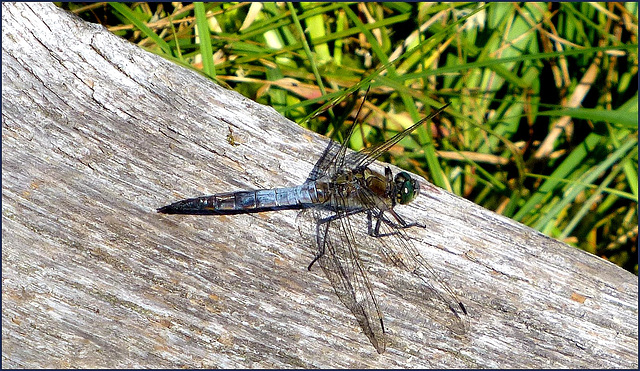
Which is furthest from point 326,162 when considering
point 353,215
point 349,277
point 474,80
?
point 474,80

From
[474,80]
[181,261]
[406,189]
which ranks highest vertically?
[474,80]

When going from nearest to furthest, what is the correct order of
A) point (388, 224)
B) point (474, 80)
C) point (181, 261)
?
point (181, 261)
point (388, 224)
point (474, 80)

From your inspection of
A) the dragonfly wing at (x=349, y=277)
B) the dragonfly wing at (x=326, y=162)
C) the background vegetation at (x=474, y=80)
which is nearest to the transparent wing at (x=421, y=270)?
the dragonfly wing at (x=349, y=277)

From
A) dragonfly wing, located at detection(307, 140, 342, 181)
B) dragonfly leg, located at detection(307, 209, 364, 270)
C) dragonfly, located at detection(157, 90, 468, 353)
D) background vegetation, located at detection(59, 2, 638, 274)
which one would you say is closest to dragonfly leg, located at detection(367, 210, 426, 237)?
dragonfly, located at detection(157, 90, 468, 353)

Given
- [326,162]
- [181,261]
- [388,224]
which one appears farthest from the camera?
[326,162]

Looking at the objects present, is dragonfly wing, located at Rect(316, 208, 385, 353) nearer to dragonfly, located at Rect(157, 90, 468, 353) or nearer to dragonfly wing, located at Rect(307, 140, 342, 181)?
dragonfly, located at Rect(157, 90, 468, 353)

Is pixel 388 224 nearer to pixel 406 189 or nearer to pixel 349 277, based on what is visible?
pixel 406 189
